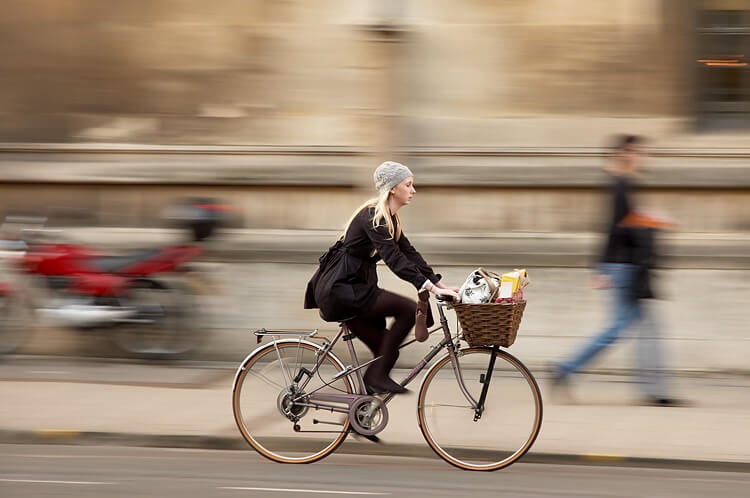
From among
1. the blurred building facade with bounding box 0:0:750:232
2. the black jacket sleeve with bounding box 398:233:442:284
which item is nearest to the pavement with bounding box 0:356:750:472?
the black jacket sleeve with bounding box 398:233:442:284

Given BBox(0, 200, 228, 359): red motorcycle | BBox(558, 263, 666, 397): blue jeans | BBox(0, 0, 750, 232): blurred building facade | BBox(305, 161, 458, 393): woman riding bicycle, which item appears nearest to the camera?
BBox(305, 161, 458, 393): woman riding bicycle

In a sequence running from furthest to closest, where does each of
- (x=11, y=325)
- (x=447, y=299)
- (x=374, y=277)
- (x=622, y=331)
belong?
(x=11, y=325) → (x=622, y=331) → (x=374, y=277) → (x=447, y=299)

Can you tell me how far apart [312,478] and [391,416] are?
2.72 feet

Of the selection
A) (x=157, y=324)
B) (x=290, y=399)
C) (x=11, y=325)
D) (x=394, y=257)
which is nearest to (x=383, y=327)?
(x=394, y=257)

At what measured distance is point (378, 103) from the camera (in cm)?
915

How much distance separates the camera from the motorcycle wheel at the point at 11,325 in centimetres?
895

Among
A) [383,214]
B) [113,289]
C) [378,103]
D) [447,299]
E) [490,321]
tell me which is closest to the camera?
[490,321]

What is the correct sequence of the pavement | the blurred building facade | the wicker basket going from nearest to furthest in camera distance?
the wicker basket
the pavement
the blurred building facade

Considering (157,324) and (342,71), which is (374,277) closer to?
(157,324)

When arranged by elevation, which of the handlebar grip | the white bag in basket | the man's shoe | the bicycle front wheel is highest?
the white bag in basket

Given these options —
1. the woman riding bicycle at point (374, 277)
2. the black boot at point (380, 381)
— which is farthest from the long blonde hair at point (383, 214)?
the black boot at point (380, 381)

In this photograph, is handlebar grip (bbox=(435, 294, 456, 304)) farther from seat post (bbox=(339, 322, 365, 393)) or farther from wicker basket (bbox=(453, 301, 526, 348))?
seat post (bbox=(339, 322, 365, 393))

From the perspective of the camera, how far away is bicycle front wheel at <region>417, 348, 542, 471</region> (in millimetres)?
5590

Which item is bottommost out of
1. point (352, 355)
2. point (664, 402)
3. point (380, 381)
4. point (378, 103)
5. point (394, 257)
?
point (664, 402)
